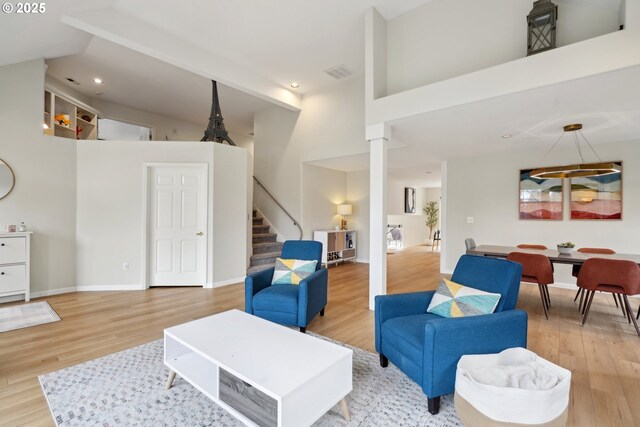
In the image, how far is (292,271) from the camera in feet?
11.1

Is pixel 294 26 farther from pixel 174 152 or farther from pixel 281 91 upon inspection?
pixel 174 152

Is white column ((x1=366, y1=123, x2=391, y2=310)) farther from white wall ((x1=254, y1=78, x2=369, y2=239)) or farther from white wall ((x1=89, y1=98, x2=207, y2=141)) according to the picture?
white wall ((x1=89, y1=98, x2=207, y2=141))

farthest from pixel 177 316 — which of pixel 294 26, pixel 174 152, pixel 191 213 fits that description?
pixel 294 26

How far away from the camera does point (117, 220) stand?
4.72 meters

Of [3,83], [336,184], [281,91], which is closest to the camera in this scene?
[3,83]

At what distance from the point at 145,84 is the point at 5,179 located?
9.48ft

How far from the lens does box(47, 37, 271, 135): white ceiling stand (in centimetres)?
484

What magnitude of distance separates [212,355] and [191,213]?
3712 mm

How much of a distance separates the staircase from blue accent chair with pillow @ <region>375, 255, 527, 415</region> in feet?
12.6

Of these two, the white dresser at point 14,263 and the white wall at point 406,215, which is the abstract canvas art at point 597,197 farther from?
the white dresser at point 14,263

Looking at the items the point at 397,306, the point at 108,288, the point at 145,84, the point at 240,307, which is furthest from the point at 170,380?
the point at 145,84

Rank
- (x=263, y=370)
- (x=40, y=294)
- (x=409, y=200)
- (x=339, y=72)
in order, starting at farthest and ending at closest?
(x=409, y=200) → (x=339, y=72) → (x=40, y=294) → (x=263, y=370)

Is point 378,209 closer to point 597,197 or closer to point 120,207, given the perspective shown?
point 597,197

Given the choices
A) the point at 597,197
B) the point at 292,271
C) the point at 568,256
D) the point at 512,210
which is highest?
the point at 597,197
